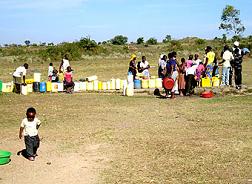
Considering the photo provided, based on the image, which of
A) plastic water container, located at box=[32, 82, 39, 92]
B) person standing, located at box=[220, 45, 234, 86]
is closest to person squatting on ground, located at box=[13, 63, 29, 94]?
plastic water container, located at box=[32, 82, 39, 92]

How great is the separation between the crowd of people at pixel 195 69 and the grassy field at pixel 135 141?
1.01 m

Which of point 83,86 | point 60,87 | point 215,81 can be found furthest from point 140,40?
point 60,87

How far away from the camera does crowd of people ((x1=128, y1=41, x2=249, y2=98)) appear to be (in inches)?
603

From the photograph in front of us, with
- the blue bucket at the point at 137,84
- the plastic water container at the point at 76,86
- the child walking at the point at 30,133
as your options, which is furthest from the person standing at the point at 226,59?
the child walking at the point at 30,133

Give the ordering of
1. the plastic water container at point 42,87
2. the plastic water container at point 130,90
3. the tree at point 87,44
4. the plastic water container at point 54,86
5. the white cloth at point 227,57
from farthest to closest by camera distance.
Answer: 1. the tree at point 87,44
2. the plastic water container at point 54,86
3. the plastic water container at point 42,87
4. the white cloth at point 227,57
5. the plastic water container at point 130,90

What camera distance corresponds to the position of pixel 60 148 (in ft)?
28.0

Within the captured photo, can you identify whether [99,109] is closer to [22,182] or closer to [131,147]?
[131,147]

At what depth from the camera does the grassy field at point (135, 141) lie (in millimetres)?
6887

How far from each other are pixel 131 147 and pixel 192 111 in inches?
181

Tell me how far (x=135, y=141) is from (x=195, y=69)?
7.47 m

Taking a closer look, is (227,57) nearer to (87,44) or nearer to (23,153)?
(23,153)

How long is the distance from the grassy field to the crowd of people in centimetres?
101

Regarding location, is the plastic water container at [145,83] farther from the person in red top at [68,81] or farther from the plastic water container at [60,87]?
the plastic water container at [60,87]

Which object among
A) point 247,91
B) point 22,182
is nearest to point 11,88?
point 247,91
